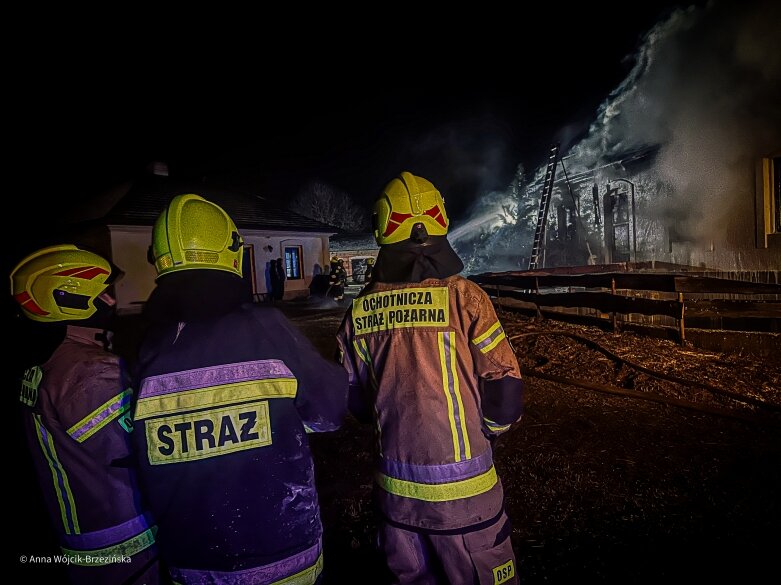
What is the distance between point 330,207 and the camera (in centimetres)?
5559

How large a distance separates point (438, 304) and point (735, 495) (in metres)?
3.18

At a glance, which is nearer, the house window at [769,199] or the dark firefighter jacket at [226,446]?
the dark firefighter jacket at [226,446]

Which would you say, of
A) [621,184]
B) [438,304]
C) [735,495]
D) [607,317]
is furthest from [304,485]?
[621,184]

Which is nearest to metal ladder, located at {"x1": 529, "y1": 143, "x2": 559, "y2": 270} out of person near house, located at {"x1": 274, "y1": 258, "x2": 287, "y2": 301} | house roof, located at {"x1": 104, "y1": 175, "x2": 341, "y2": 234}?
house roof, located at {"x1": 104, "y1": 175, "x2": 341, "y2": 234}

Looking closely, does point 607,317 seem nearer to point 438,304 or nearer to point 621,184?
point 438,304

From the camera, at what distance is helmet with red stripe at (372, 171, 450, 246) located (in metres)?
2.28

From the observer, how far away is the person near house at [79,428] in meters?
1.88

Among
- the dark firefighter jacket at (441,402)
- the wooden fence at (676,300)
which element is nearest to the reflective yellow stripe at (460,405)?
the dark firefighter jacket at (441,402)

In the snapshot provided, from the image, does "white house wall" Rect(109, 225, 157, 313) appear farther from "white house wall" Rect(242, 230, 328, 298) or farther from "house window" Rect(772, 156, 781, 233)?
"house window" Rect(772, 156, 781, 233)

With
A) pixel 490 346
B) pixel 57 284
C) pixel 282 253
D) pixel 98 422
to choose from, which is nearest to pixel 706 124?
pixel 490 346

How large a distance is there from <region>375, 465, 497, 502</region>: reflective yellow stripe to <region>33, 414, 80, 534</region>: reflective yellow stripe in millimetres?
1397

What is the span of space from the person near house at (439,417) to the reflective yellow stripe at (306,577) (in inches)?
17.3

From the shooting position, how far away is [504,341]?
210cm

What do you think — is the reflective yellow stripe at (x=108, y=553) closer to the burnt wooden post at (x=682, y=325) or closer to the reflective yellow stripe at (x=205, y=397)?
the reflective yellow stripe at (x=205, y=397)
